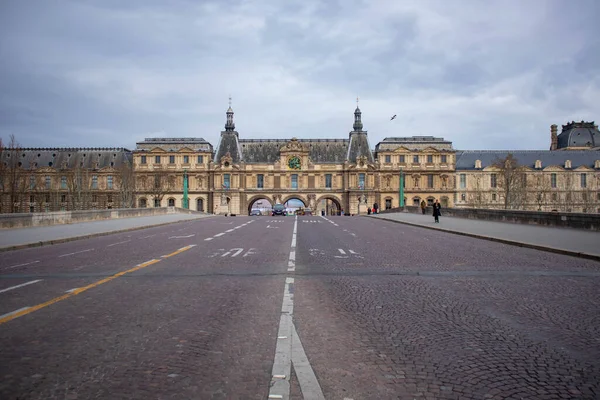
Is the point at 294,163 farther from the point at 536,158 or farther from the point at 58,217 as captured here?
the point at 58,217

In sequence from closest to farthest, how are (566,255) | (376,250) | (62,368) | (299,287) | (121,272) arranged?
(62,368) → (299,287) → (121,272) → (566,255) → (376,250)

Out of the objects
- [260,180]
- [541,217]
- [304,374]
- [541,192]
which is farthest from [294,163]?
[304,374]

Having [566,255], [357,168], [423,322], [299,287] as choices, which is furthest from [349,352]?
[357,168]

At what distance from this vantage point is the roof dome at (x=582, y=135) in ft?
364

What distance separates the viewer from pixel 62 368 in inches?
174

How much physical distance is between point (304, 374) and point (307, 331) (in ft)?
4.62

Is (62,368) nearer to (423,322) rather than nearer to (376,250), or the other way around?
(423,322)

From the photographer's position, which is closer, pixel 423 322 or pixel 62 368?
pixel 62 368

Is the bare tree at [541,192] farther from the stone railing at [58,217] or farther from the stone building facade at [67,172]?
the stone building facade at [67,172]

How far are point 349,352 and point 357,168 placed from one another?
291 ft

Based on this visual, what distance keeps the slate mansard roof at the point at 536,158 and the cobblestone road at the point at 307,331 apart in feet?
320

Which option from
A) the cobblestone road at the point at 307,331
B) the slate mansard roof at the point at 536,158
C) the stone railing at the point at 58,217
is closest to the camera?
the cobblestone road at the point at 307,331

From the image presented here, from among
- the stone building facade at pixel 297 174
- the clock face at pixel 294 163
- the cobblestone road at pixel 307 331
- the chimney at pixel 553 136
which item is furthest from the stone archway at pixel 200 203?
the chimney at pixel 553 136

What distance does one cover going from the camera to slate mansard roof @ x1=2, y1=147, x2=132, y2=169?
94625 mm
